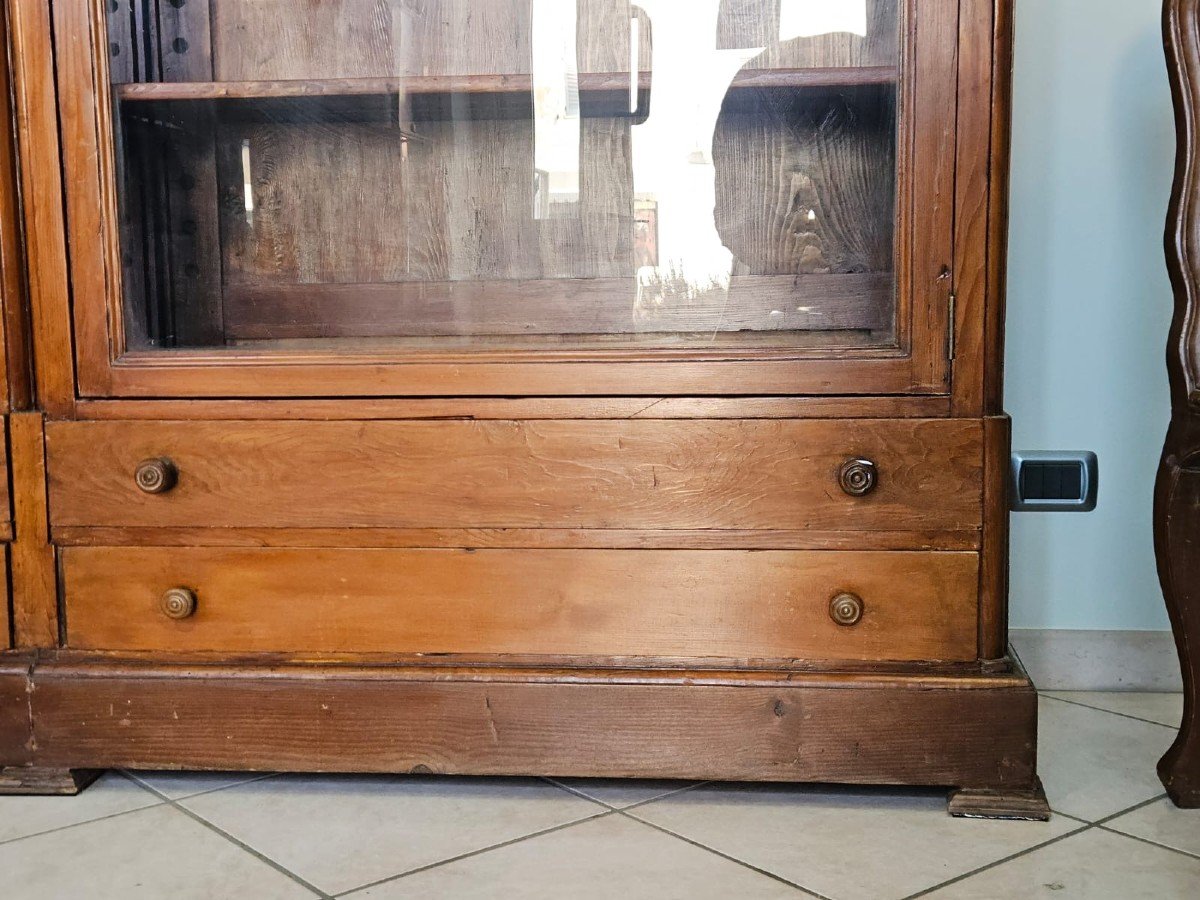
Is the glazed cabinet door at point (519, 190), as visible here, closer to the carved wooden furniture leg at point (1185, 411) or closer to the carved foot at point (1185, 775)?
the carved wooden furniture leg at point (1185, 411)

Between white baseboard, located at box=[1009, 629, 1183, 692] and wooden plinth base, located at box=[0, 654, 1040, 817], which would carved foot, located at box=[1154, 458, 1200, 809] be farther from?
white baseboard, located at box=[1009, 629, 1183, 692]

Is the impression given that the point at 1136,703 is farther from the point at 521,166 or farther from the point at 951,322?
the point at 521,166

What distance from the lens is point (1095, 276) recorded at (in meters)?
1.50

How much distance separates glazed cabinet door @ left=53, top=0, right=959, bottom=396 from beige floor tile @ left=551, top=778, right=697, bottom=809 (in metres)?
0.42

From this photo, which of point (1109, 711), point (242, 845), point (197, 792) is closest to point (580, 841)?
point (242, 845)

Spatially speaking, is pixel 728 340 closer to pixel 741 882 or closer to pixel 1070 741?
pixel 741 882

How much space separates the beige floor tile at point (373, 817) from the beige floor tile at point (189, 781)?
0.02 m

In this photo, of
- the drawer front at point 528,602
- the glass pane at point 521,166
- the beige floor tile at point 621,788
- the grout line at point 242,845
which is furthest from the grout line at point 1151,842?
the grout line at point 242,845

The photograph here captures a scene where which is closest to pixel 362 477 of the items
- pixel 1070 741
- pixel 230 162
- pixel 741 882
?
pixel 230 162

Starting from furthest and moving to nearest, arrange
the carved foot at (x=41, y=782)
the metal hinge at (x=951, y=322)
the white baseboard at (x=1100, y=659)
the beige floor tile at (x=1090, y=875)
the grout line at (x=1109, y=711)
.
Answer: the white baseboard at (x=1100, y=659), the grout line at (x=1109, y=711), the carved foot at (x=41, y=782), the metal hinge at (x=951, y=322), the beige floor tile at (x=1090, y=875)

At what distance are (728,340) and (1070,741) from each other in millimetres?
645

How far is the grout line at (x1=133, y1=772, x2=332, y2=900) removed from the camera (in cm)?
101

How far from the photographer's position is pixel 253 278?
1312 millimetres

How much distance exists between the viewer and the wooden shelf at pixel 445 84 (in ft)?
3.85
